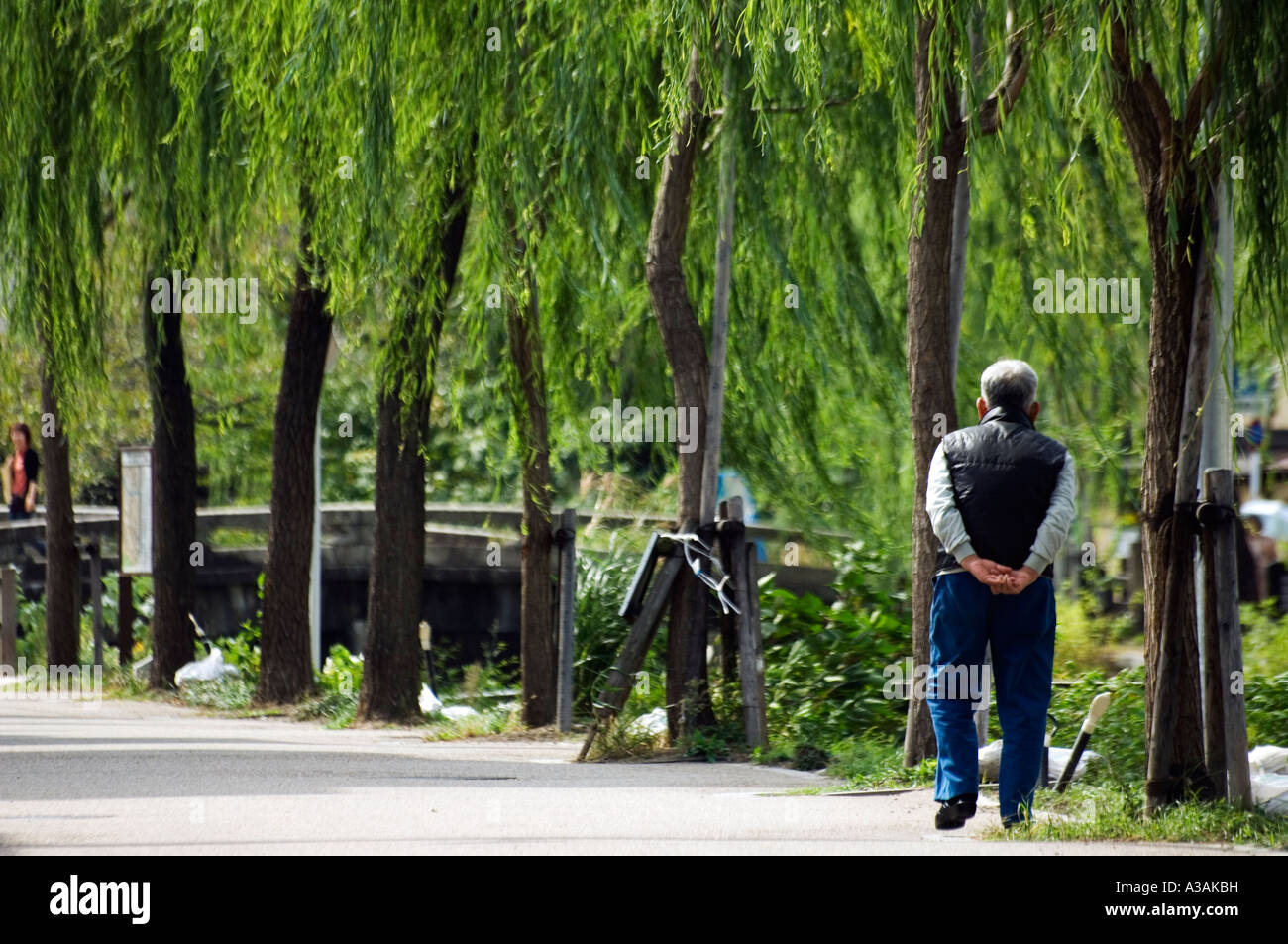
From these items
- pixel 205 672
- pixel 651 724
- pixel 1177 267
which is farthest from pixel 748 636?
pixel 205 672

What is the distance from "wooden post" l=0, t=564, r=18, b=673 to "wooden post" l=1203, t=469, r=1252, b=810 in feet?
60.1

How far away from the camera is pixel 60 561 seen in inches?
862

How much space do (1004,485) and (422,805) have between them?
3015 millimetres

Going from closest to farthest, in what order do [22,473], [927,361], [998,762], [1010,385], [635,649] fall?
[1010,385] → [998,762] → [927,361] → [635,649] → [22,473]

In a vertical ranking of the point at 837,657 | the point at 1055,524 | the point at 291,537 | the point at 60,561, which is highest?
the point at 1055,524

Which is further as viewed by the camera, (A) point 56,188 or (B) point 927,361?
(A) point 56,188

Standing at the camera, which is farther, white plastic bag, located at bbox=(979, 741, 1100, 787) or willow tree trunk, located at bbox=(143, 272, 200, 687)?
willow tree trunk, located at bbox=(143, 272, 200, 687)

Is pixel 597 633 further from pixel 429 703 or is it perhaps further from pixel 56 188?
pixel 56 188

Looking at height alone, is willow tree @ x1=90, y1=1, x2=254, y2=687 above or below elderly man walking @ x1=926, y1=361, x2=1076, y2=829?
above

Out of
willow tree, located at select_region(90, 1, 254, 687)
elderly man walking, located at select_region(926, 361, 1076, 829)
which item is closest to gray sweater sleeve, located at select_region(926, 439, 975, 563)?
elderly man walking, located at select_region(926, 361, 1076, 829)

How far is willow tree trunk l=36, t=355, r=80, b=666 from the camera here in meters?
21.6

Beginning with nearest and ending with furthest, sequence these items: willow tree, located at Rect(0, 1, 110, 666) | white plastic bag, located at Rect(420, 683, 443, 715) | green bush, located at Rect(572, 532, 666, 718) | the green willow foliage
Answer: the green willow foliage
willow tree, located at Rect(0, 1, 110, 666)
green bush, located at Rect(572, 532, 666, 718)
white plastic bag, located at Rect(420, 683, 443, 715)

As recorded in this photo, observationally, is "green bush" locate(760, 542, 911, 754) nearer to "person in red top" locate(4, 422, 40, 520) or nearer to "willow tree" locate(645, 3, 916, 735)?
"willow tree" locate(645, 3, 916, 735)

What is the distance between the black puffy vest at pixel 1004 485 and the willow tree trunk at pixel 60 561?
49.1ft
